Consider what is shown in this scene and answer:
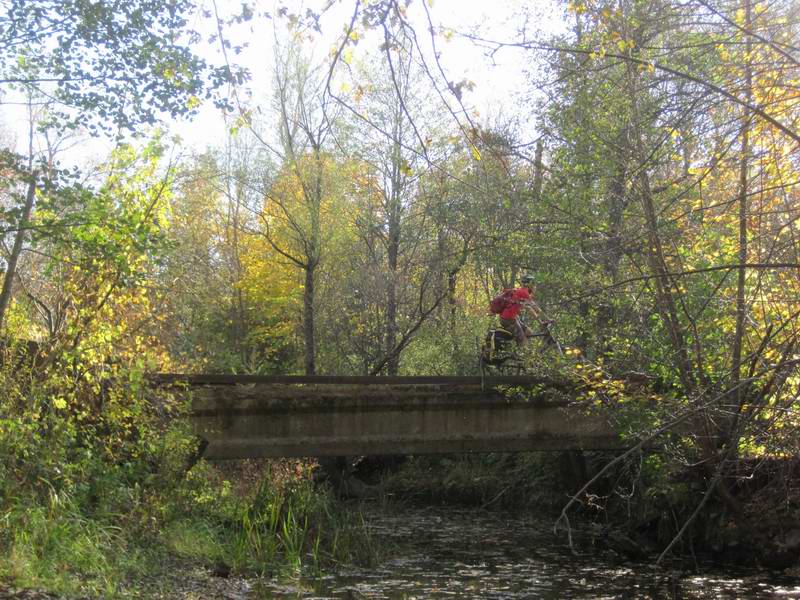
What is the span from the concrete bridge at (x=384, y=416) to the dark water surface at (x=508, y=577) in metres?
1.63

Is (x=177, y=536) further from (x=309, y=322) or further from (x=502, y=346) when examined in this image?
(x=309, y=322)

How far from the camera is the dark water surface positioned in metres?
10.5

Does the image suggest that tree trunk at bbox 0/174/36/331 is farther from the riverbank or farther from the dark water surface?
the dark water surface

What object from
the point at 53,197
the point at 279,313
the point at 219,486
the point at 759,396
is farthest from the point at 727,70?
the point at 279,313

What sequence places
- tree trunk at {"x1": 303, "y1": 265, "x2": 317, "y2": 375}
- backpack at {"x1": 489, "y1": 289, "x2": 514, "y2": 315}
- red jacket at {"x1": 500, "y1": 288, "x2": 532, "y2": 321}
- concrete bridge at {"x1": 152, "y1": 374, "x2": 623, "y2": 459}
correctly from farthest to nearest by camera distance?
tree trunk at {"x1": 303, "y1": 265, "x2": 317, "y2": 375}
backpack at {"x1": 489, "y1": 289, "x2": 514, "y2": 315}
red jacket at {"x1": 500, "y1": 288, "x2": 532, "y2": 321}
concrete bridge at {"x1": 152, "y1": 374, "x2": 623, "y2": 459}

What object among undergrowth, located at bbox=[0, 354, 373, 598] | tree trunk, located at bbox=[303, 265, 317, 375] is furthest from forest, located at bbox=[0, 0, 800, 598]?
tree trunk, located at bbox=[303, 265, 317, 375]

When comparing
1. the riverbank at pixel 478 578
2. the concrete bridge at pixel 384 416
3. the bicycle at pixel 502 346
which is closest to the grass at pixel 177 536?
the riverbank at pixel 478 578

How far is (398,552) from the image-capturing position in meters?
13.2

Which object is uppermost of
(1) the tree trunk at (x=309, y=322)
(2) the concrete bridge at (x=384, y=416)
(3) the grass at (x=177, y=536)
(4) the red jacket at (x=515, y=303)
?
(1) the tree trunk at (x=309, y=322)

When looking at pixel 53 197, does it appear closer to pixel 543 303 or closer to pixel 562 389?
pixel 562 389

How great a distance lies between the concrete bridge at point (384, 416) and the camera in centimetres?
1301

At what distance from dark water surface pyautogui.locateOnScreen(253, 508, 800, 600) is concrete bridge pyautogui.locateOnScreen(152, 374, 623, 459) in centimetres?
163

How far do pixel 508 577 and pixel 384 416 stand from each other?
3297 mm

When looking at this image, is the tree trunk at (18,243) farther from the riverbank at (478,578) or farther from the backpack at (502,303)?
the backpack at (502,303)
